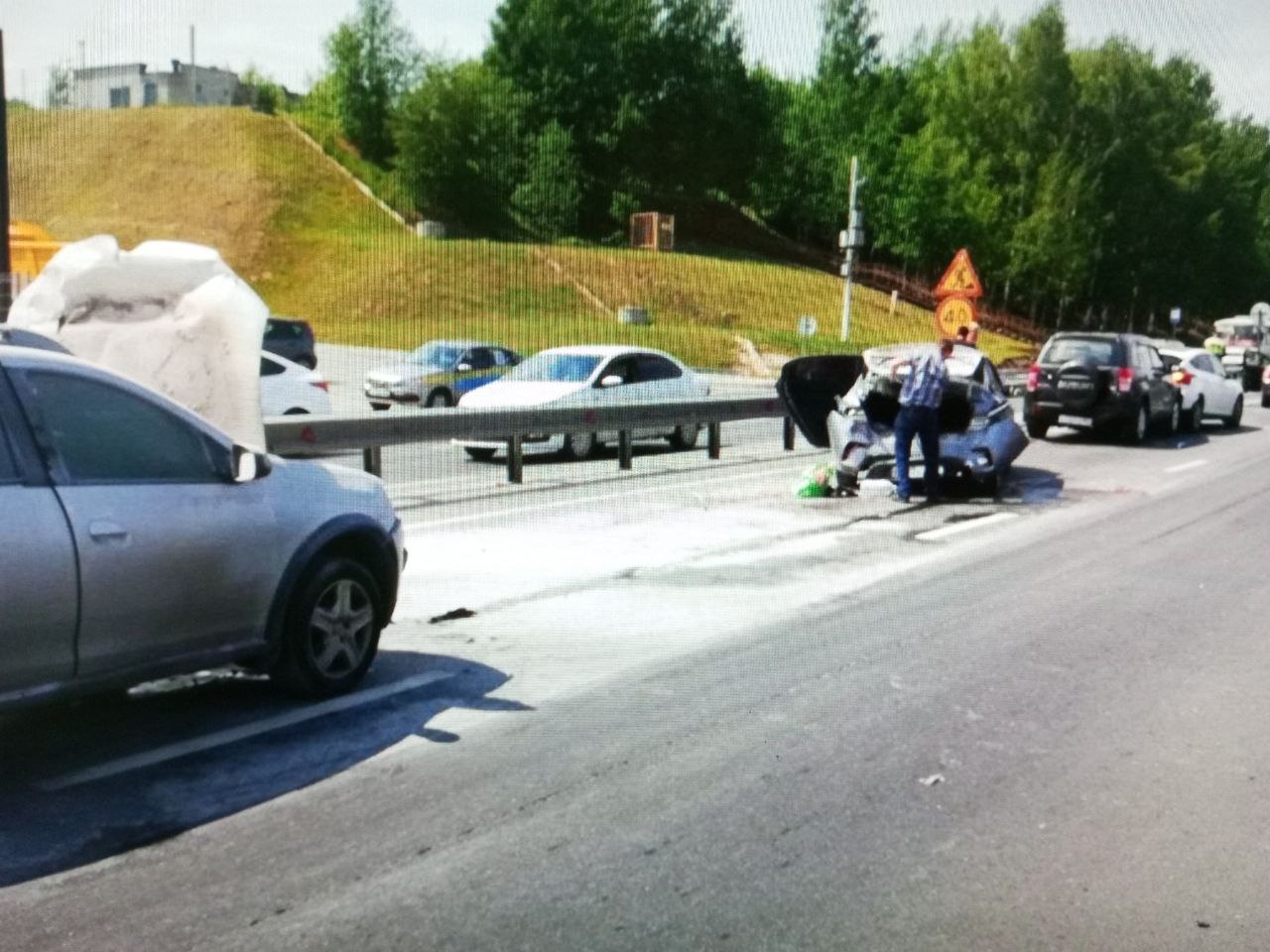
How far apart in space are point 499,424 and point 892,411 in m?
4.11

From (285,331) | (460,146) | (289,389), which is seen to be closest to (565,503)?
(289,389)

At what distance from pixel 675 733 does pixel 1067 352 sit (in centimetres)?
1696

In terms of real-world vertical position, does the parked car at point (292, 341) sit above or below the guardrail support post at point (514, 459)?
above

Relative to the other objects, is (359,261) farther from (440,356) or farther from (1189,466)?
(1189,466)

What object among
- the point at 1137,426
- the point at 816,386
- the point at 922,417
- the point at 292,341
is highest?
the point at 292,341

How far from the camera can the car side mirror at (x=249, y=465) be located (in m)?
5.92

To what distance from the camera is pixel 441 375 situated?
24.7 meters

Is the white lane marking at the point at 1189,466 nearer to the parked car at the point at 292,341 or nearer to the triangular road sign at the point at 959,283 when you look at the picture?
the triangular road sign at the point at 959,283

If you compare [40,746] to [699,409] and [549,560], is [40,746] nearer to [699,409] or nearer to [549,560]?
[549,560]

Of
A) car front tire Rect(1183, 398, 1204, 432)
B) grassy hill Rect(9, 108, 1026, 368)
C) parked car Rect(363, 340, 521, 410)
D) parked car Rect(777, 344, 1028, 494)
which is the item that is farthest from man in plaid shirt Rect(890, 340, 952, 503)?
grassy hill Rect(9, 108, 1026, 368)

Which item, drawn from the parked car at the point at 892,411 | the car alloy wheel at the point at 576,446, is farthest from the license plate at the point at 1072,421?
the car alloy wheel at the point at 576,446

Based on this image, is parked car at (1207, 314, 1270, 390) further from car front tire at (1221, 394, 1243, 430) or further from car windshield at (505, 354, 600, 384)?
car windshield at (505, 354, 600, 384)

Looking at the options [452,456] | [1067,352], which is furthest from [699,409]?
[1067,352]

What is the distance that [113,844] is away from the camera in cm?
465
